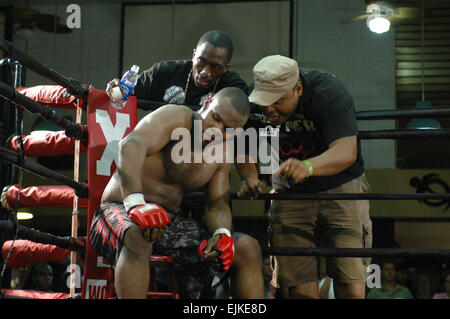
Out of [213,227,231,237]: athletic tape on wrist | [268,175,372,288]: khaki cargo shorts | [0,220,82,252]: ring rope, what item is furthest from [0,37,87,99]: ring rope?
[268,175,372,288]: khaki cargo shorts

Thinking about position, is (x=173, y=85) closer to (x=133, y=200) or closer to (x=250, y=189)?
(x=250, y=189)

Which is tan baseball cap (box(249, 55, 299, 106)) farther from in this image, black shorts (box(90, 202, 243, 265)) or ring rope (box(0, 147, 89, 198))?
ring rope (box(0, 147, 89, 198))

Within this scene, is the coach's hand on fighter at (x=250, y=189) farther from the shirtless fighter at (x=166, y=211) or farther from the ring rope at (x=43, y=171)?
the ring rope at (x=43, y=171)

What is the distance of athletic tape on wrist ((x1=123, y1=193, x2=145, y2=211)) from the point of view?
6.61 ft

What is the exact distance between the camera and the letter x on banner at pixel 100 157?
2.43m

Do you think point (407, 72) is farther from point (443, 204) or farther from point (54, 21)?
point (54, 21)

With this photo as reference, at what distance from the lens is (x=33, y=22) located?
26.0 ft

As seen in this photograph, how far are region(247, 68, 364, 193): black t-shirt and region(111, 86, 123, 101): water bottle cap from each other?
1.97 feet

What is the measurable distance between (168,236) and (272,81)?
756 mm

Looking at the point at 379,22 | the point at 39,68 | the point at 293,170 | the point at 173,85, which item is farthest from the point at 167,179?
the point at 379,22

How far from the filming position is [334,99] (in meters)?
2.40

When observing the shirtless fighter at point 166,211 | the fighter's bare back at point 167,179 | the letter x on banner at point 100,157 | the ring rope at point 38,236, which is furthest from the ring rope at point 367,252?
the ring rope at point 38,236

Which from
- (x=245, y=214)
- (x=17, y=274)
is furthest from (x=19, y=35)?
(x=245, y=214)
